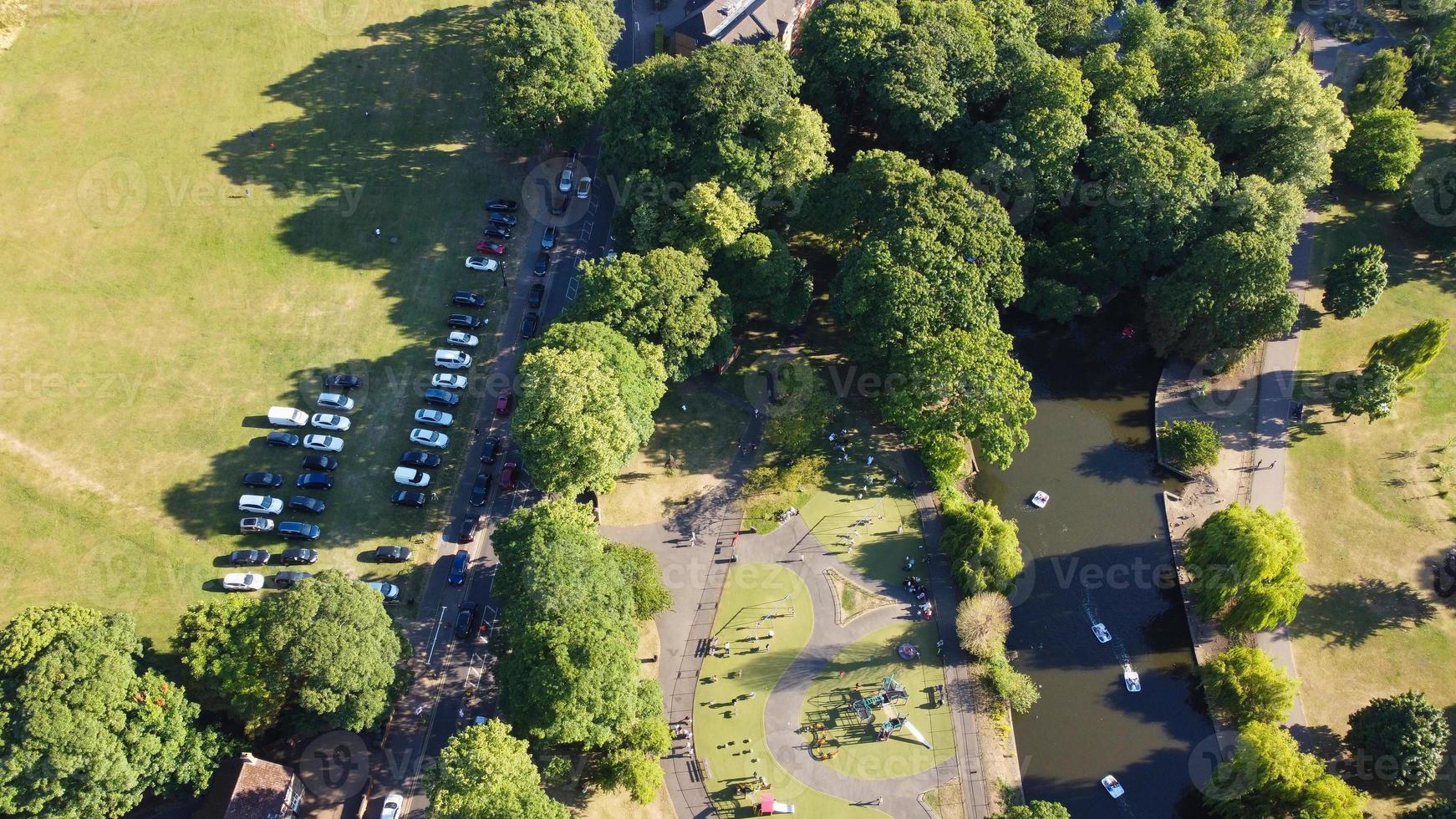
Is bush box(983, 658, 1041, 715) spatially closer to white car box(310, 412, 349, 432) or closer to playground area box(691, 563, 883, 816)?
playground area box(691, 563, 883, 816)

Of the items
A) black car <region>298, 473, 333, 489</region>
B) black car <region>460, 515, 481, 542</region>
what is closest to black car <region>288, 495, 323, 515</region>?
black car <region>298, 473, 333, 489</region>

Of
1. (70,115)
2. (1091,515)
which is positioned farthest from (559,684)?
(70,115)

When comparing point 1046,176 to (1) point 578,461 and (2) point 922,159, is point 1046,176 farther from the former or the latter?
(1) point 578,461

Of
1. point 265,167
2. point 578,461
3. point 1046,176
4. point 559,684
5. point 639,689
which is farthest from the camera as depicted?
point 265,167

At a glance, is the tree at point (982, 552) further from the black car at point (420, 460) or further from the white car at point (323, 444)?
the white car at point (323, 444)

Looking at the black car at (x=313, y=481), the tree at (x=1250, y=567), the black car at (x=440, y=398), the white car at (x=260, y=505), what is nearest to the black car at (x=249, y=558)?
the white car at (x=260, y=505)

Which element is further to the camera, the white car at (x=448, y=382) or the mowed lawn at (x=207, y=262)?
the white car at (x=448, y=382)

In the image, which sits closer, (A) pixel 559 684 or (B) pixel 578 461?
(A) pixel 559 684

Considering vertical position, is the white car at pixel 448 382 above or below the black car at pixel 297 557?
above
